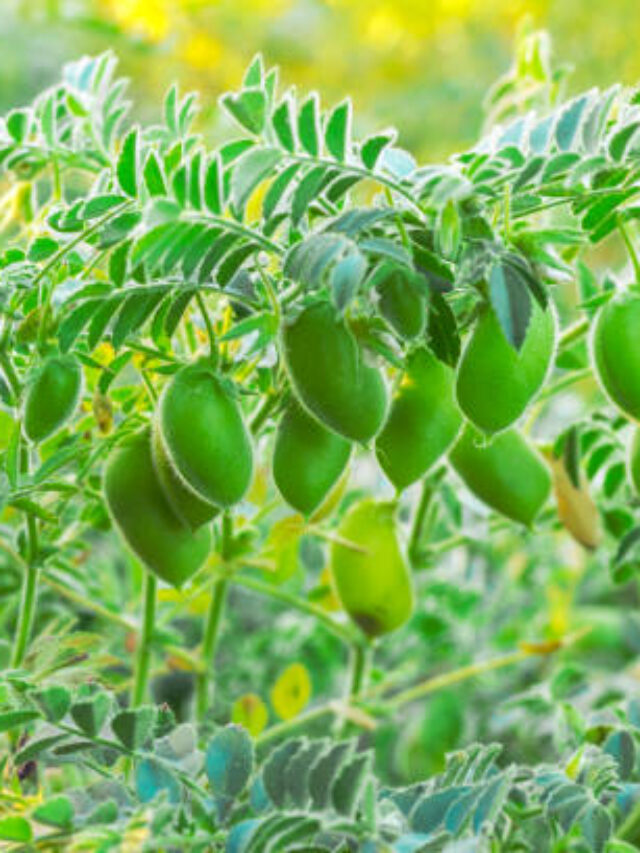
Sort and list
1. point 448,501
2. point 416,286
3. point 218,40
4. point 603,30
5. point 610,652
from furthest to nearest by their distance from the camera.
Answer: point 218,40 → point 603,30 → point 610,652 → point 448,501 → point 416,286

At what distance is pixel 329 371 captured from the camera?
→ 47cm

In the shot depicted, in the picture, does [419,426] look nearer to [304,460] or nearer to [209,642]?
[304,460]

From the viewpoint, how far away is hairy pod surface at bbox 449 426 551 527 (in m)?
0.61

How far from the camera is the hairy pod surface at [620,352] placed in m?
0.51

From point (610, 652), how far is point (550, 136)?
89cm

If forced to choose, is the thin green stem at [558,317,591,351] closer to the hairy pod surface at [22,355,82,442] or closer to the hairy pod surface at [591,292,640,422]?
the hairy pod surface at [591,292,640,422]

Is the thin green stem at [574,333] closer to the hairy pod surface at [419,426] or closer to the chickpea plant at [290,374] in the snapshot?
the chickpea plant at [290,374]

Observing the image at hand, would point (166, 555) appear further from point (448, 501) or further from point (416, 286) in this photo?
point (448, 501)

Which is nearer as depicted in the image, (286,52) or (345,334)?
(345,334)

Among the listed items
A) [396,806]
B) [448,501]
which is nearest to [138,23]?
[448,501]

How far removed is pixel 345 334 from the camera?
18.5 inches

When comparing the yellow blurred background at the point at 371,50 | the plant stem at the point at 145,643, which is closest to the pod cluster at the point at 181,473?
the plant stem at the point at 145,643

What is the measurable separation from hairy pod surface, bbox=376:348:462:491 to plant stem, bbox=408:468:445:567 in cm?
20

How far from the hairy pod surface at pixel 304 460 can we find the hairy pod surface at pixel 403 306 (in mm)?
78
